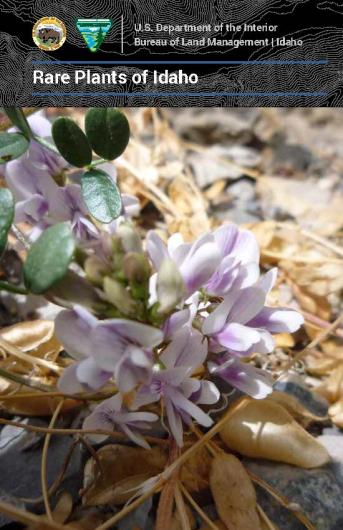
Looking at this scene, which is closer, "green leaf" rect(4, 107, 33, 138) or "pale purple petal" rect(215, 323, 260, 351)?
"pale purple petal" rect(215, 323, 260, 351)

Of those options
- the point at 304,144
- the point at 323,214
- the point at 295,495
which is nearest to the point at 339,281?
the point at 323,214

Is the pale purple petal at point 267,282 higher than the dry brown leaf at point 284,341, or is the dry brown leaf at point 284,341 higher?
the pale purple petal at point 267,282

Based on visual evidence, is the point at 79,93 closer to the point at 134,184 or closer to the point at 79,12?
the point at 79,12

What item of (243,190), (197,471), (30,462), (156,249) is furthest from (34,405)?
(243,190)

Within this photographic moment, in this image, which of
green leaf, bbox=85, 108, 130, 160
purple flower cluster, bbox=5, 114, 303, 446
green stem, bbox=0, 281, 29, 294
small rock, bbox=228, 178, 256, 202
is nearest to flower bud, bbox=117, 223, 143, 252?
purple flower cluster, bbox=5, 114, 303, 446

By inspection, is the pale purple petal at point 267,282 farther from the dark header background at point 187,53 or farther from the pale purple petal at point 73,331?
the dark header background at point 187,53

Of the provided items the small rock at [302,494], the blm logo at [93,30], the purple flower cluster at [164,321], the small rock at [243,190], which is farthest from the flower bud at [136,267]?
the small rock at [243,190]

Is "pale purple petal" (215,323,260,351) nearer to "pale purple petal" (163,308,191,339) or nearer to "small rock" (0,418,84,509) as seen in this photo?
"pale purple petal" (163,308,191,339)
